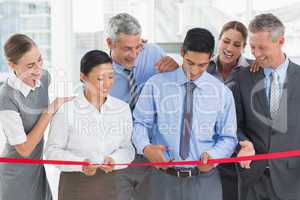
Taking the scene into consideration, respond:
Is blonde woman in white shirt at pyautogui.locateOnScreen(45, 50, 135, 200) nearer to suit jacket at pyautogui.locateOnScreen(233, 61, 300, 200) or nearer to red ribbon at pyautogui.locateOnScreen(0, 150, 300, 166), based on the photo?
red ribbon at pyautogui.locateOnScreen(0, 150, 300, 166)

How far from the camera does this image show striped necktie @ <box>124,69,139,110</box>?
2047 mm

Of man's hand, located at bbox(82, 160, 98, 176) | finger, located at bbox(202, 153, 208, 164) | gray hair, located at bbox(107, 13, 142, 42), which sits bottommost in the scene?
man's hand, located at bbox(82, 160, 98, 176)

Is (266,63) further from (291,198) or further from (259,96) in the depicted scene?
(291,198)

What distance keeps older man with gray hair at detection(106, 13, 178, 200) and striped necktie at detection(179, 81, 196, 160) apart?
0.14 m

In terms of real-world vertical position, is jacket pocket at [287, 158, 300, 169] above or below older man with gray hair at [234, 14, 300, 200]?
below

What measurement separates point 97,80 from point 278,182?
100 cm

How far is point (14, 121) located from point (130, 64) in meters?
0.64

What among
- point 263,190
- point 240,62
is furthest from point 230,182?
point 240,62

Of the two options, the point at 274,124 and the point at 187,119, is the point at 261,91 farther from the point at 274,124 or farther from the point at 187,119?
the point at 187,119

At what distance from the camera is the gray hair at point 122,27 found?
1.98 metres

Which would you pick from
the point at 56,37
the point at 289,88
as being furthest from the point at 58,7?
the point at 289,88

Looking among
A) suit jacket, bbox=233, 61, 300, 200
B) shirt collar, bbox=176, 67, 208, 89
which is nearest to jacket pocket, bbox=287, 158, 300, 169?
suit jacket, bbox=233, 61, 300, 200

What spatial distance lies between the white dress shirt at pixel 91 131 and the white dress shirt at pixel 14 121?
0.14 m

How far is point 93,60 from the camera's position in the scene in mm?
1915
